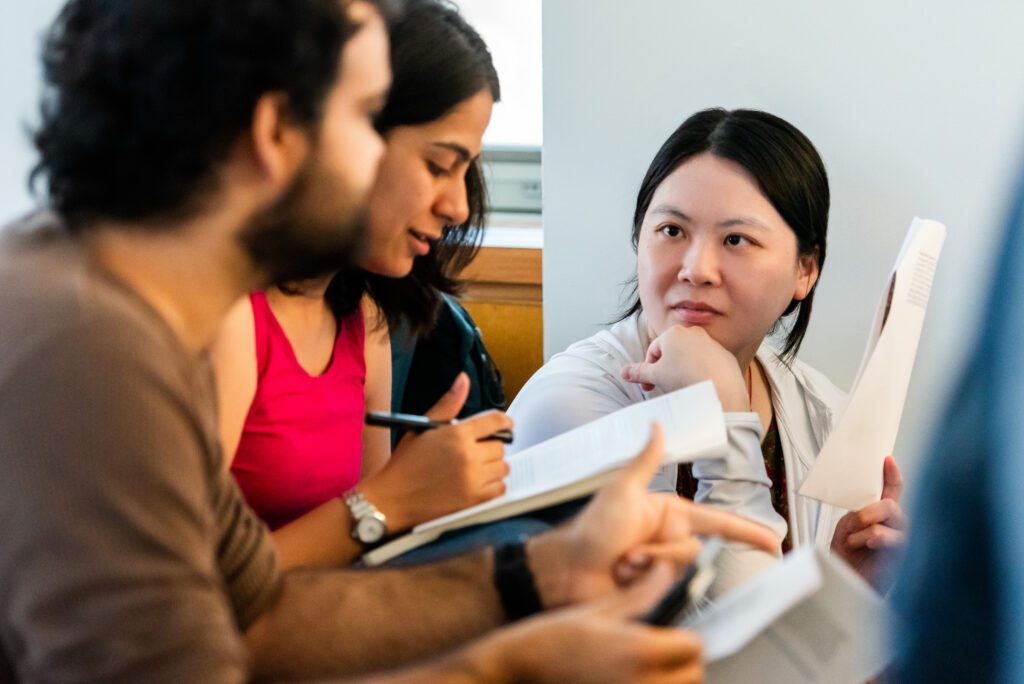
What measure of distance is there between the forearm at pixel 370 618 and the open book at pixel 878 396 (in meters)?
0.58

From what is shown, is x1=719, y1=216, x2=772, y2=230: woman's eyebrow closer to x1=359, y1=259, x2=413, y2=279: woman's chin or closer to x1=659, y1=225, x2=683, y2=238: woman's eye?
x1=659, y1=225, x2=683, y2=238: woman's eye

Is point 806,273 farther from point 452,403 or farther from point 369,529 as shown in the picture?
point 369,529

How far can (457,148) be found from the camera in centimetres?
137

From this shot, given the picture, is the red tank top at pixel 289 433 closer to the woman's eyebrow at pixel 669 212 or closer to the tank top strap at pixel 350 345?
the tank top strap at pixel 350 345

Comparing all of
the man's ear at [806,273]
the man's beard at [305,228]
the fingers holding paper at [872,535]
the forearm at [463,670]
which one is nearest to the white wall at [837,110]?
the man's ear at [806,273]

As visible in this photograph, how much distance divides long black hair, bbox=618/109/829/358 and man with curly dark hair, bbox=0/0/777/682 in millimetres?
754

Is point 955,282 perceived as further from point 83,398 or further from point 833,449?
point 83,398

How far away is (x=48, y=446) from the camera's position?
729mm

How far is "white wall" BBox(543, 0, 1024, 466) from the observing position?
184 cm

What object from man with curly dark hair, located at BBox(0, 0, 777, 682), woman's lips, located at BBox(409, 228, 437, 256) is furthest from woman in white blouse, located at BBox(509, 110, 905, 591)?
man with curly dark hair, located at BBox(0, 0, 777, 682)

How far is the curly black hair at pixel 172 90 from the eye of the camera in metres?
0.83

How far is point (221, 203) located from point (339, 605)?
0.43m

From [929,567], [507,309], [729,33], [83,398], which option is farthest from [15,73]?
[929,567]

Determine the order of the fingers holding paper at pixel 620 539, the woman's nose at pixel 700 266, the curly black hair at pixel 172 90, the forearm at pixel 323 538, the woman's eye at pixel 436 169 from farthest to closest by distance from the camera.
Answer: the woman's nose at pixel 700 266 → the woman's eye at pixel 436 169 → the forearm at pixel 323 538 → the fingers holding paper at pixel 620 539 → the curly black hair at pixel 172 90
